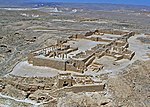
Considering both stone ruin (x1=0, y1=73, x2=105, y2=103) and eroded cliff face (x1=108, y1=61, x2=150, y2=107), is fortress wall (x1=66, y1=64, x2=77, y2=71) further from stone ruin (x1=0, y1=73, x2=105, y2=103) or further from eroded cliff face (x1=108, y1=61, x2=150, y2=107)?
eroded cliff face (x1=108, y1=61, x2=150, y2=107)

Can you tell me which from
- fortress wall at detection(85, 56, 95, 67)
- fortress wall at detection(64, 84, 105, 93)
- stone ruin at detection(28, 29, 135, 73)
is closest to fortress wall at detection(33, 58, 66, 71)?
stone ruin at detection(28, 29, 135, 73)

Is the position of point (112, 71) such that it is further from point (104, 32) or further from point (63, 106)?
point (104, 32)

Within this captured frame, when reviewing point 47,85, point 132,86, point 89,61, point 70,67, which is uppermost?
point 89,61

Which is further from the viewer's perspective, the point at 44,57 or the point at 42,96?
the point at 44,57

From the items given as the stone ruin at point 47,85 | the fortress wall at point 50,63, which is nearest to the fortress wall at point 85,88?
the stone ruin at point 47,85

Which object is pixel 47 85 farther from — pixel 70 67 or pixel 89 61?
pixel 89 61

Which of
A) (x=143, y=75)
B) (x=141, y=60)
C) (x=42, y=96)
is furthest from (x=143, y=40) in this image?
(x=42, y=96)

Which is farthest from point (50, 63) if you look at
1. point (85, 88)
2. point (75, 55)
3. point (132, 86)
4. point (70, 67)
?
point (132, 86)
